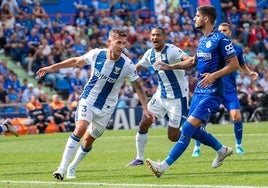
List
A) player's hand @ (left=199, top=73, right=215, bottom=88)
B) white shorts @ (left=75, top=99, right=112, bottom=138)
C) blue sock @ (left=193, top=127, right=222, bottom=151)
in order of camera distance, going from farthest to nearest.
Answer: blue sock @ (left=193, top=127, right=222, bottom=151), white shorts @ (left=75, top=99, right=112, bottom=138), player's hand @ (left=199, top=73, right=215, bottom=88)

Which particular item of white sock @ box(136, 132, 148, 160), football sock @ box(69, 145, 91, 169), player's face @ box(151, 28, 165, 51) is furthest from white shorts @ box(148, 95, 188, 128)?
football sock @ box(69, 145, 91, 169)

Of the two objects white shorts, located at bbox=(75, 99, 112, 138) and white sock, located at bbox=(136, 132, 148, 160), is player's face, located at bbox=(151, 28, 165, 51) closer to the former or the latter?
white sock, located at bbox=(136, 132, 148, 160)

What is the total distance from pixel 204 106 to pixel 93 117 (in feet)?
6.17

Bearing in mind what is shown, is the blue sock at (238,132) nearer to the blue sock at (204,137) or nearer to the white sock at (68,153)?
the blue sock at (204,137)

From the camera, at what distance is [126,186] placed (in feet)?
39.3

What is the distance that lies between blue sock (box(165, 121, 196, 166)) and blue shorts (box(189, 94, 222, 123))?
0.23 m

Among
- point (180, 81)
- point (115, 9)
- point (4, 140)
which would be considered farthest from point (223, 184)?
point (115, 9)

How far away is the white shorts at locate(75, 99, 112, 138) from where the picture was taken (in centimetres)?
1365

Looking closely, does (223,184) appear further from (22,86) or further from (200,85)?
(22,86)

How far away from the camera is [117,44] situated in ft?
45.0

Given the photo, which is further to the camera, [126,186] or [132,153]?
[132,153]

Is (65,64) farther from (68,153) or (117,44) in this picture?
(68,153)

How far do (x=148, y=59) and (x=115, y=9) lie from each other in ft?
71.9

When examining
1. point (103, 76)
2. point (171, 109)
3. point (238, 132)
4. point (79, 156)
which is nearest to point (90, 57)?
point (103, 76)
